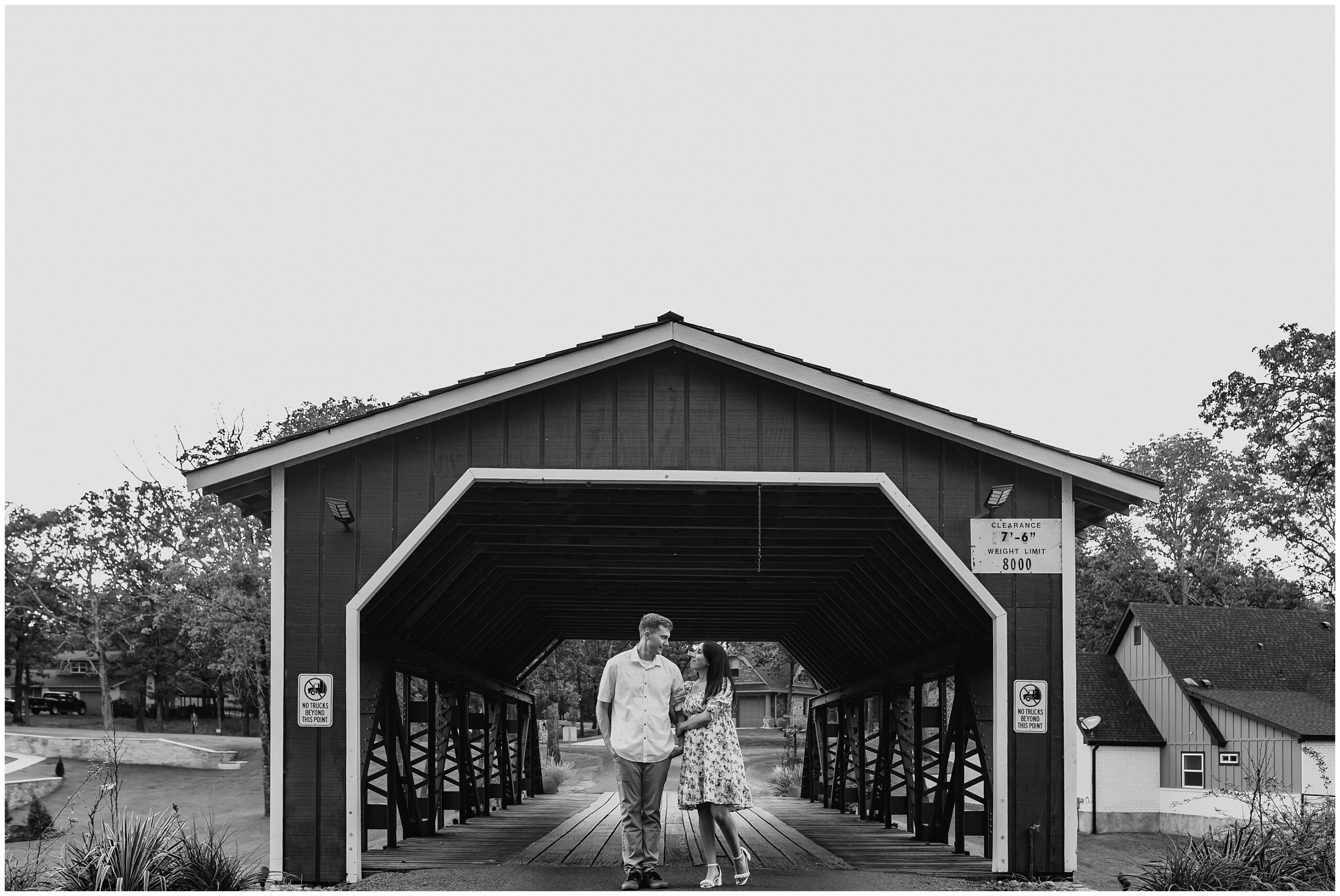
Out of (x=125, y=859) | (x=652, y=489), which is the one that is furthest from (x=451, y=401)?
(x=125, y=859)

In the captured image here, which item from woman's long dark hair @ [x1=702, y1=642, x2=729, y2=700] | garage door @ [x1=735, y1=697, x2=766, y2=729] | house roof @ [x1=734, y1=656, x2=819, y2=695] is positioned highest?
woman's long dark hair @ [x1=702, y1=642, x2=729, y2=700]

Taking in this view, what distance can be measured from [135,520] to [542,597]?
30955 mm

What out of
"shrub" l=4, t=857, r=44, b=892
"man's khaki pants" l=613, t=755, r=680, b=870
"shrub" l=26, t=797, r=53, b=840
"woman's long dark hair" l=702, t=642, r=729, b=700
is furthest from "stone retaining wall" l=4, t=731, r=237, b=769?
"woman's long dark hair" l=702, t=642, r=729, b=700

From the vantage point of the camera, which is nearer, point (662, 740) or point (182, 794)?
point (662, 740)

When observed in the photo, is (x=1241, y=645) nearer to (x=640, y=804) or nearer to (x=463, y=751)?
(x=463, y=751)

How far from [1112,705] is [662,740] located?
28542 millimetres

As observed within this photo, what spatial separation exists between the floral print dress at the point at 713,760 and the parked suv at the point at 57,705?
188ft

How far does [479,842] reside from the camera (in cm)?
1242

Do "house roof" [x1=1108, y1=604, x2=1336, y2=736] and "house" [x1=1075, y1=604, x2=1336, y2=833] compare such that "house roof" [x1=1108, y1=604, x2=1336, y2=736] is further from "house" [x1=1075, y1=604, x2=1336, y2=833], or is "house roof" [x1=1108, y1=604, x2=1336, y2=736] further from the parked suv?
the parked suv

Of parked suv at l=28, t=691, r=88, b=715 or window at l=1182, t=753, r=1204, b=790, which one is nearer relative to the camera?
window at l=1182, t=753, r=1204, b=790

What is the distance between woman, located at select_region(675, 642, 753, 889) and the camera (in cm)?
786

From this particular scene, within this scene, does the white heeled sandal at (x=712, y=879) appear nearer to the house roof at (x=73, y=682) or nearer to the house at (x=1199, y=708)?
the house at (x=1199, y=708)

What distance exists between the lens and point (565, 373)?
9281 millimetres

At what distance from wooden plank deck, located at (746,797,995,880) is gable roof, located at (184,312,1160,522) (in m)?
3.27
